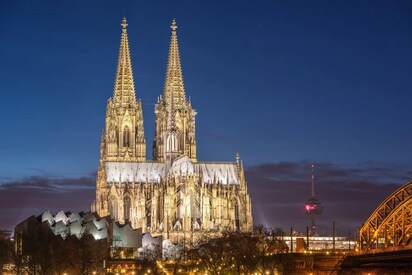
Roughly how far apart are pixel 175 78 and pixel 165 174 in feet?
55.5

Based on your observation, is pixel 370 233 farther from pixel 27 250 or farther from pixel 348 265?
pixel 27 250

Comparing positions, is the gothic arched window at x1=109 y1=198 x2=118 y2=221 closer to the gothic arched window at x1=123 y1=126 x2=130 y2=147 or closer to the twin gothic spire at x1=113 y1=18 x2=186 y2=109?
the gothic arched window at x1=123 y1=126 x2=130 y2=147

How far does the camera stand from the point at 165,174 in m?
166

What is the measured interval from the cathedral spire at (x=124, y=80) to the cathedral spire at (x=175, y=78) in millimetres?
6166

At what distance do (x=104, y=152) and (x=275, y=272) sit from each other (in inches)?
2254

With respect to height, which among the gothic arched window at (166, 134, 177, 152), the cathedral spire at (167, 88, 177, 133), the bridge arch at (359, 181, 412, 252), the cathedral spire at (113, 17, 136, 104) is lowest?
the bridge arch at (359, 181, 412, 252)

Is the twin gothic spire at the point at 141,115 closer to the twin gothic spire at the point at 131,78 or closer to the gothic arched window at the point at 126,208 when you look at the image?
the twin gothic spire at the point at 131,78

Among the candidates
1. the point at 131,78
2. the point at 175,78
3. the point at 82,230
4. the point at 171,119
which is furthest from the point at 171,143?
the point at 82,230

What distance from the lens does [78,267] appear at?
123 m

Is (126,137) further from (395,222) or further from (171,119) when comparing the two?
(395,222)

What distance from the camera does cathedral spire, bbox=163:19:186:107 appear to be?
171 meters

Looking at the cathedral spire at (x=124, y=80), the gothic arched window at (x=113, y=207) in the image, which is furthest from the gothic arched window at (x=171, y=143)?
the gothic arched window at (x=113, y=207)

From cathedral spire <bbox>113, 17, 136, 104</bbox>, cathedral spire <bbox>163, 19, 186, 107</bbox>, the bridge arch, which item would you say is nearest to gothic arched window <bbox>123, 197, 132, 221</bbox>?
cathedral spire <bbox>113, 17, 136, 104</bbox>

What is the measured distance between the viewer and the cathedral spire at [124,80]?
552ft
